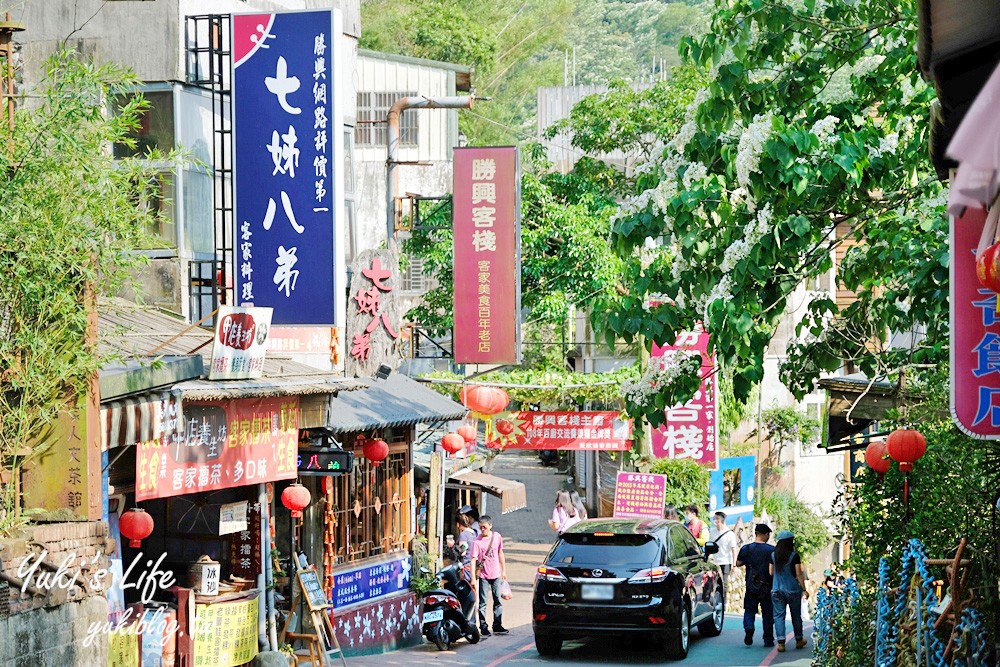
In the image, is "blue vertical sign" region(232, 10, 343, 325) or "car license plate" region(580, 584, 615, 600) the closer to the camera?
"blue vertical sign" region(232, 10, 343, 325)

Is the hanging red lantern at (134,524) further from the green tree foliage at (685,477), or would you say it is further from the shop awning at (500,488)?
the green tree foliage at (685,477)

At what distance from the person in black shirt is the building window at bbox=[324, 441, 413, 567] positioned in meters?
5.01

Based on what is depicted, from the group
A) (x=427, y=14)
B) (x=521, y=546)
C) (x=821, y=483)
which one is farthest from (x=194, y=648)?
(x=427, y=14)

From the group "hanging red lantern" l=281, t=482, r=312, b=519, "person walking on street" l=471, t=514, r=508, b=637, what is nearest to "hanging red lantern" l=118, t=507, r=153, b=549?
A: "hanging red lantern" l=281, t=482, r=312, b=519

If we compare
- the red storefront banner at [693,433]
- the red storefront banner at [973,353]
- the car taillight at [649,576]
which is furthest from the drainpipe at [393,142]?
the red storefront banner at [973,353]

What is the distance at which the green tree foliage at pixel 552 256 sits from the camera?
25062 mm

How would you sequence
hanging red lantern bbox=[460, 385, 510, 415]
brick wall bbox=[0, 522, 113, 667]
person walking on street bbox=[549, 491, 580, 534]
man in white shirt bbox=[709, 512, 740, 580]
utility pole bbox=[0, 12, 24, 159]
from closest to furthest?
brick wall bbox=[0, 522, 113, 667] < utility pole bbox=[0, 12, 24, 159] < hanging red lantern bbox=[460, 385, 510, 415] < man in white shirt bbox=[709, 512, 740, 580] < person walking on street bbox=[549, 491, 580, 534]

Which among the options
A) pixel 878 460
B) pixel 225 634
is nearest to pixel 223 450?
pixel 225 634

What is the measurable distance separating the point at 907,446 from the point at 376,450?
8363mm

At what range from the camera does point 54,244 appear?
8859 mm

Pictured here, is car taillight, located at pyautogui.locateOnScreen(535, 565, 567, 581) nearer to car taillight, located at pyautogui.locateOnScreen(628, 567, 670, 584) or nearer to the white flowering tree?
car taillight, located at pyautogui.locateOnScreen(628, 567, 670, 584)

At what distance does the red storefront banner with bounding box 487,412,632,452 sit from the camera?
24828 mm

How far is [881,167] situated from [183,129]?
28.4 feet


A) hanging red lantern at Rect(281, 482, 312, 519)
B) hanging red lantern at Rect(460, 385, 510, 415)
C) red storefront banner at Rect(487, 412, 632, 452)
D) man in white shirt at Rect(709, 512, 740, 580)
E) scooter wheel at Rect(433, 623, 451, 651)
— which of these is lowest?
scooter wheel at Rect(433, 623, 451, 651)
